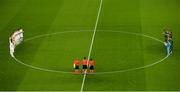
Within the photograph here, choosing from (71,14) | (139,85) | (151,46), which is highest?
(71,14)

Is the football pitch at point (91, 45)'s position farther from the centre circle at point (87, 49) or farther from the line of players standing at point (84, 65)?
the line of players standing at point (84, 65)

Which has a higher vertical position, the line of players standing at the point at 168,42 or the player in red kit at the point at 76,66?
the line of players standing at the point at 168,42

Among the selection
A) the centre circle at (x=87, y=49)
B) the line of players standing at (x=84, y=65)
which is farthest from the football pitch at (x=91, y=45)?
the line of players standing at (x=84, y=65)

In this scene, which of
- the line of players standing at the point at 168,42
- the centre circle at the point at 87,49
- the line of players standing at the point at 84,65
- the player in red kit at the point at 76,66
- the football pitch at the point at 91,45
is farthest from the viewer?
the line of players standing at the point at 168,42

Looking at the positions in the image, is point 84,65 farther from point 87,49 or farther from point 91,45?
point 91,45

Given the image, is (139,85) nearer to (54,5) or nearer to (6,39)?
(6,39)

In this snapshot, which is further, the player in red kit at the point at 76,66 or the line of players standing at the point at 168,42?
the line of players standing at the point at 168,42

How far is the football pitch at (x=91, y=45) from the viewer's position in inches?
1388

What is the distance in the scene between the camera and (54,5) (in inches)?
2222

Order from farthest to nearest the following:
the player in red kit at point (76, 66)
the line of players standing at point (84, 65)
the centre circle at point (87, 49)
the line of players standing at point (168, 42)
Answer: the line of players standing at point (168, 42)
the centre circle at point (87, 49)
the player in red kit at point (76, 66)
the line of players standing at point (84, 65)

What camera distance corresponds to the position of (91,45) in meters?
43.1

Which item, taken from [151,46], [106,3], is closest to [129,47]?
[151,46]

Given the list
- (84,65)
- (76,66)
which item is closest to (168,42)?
(84,65)

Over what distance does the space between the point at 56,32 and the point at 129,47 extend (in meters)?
8.02
